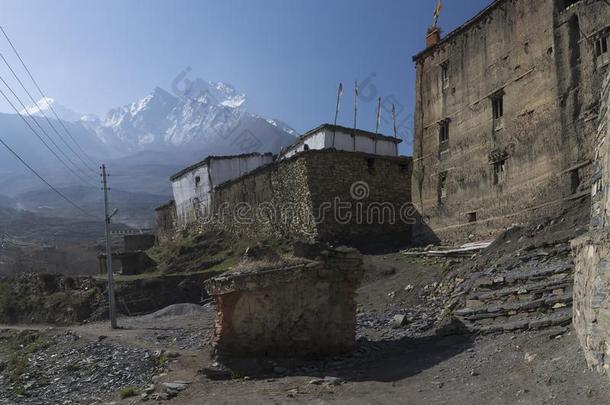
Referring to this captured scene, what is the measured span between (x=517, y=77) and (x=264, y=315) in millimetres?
15309

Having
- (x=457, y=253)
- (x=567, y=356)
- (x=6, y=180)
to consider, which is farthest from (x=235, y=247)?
(x=6, y=180)

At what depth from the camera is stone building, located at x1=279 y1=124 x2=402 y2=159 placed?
3291cm

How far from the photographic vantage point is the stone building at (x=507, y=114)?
17.5 meters

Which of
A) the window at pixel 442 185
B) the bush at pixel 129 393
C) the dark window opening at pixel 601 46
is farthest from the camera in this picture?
the window at pixel 442 185

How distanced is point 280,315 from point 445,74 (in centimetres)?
1805

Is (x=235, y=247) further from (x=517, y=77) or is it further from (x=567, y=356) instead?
(x=567, y=356)

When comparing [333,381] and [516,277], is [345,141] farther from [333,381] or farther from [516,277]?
[333,381]

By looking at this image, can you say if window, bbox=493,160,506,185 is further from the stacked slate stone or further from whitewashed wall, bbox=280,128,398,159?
whitewashed wall, bbox=280,128,398,159

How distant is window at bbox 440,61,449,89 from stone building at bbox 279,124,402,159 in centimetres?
817

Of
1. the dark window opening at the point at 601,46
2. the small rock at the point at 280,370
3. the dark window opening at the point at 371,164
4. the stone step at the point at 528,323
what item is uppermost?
the dark window opening at the point at 601,46

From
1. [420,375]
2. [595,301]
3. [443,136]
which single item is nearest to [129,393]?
[420,375]

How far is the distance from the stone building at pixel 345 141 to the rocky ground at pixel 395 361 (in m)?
14.3

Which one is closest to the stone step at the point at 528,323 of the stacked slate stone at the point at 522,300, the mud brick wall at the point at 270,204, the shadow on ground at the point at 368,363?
the stacked slate stone at the point at 522,300

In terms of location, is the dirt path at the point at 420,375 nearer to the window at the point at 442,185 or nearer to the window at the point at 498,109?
the window at the point at 498,109
